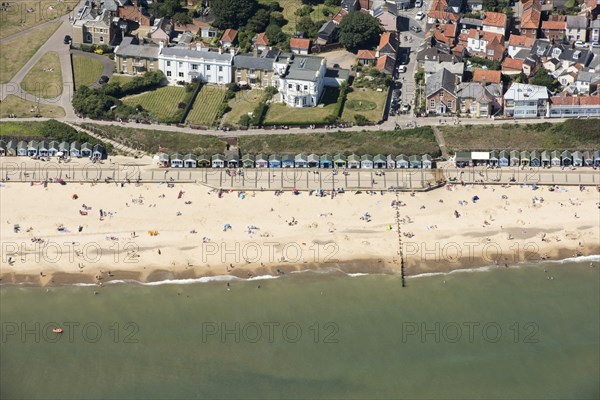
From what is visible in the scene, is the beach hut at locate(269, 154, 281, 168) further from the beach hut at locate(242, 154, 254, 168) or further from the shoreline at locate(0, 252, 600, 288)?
the shoreline at locate(0, 252, 600, 288)

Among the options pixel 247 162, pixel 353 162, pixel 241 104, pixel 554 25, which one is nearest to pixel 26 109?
pixel 241 104

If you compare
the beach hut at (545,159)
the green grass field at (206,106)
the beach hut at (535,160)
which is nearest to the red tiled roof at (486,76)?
the beach hut at (535,160)

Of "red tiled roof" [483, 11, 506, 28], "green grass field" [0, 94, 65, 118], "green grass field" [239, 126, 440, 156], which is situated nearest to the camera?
"green grass field" [239, 126, 440, 156]

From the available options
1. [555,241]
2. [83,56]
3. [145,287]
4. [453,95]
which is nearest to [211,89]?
[83,56]

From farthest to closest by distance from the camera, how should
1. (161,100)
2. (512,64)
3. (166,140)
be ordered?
(512,64) → (161,100) → (166,140)

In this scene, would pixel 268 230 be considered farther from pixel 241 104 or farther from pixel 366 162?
pixel 241 104

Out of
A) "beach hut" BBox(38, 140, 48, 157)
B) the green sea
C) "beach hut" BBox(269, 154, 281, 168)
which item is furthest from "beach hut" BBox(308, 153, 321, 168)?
"beach hut" BBox(38, 140, 48, 157)

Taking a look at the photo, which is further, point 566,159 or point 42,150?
point 42,150
